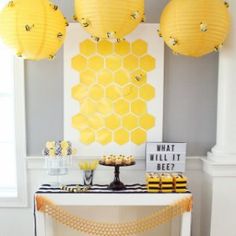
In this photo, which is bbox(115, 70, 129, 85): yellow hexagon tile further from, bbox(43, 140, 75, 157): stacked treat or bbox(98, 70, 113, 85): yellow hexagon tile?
bbox(43, 140, 75, 157): stacked treat

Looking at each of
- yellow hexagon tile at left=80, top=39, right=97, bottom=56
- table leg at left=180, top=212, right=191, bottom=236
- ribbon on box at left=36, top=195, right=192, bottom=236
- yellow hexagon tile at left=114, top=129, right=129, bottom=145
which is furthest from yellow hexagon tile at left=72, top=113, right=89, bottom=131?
table leg at left=180, top=212, right=191, bottom=236

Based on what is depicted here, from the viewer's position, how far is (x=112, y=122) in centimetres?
222

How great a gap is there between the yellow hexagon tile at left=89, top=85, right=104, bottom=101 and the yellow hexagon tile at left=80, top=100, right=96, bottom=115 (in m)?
0.05

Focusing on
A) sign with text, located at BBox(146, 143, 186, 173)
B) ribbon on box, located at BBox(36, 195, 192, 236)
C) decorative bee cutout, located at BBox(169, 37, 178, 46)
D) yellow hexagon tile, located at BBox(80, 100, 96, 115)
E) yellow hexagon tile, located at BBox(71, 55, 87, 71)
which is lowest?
ribbon on box, located at BBox(36, 195, 192, 236)

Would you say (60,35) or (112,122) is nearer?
(60,35)

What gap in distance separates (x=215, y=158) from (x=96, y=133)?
2.88 ft

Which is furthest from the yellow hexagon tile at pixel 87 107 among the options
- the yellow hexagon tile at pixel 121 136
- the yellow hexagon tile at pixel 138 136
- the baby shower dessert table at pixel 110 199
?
the baby shower dessert table at pixel 110 199

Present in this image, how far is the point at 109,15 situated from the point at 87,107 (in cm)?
74

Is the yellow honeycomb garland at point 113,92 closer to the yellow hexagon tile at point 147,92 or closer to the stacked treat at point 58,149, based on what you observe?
the yellow hexagon tile at point 147,92

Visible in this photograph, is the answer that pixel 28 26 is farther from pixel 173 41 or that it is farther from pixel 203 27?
pixel 203 27

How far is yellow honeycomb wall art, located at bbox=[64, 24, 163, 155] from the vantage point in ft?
7.18

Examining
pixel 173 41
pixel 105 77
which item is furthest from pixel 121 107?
pixel 173 41

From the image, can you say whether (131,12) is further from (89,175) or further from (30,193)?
(30,193)

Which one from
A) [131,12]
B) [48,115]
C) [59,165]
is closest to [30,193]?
Answer: [59,165]
